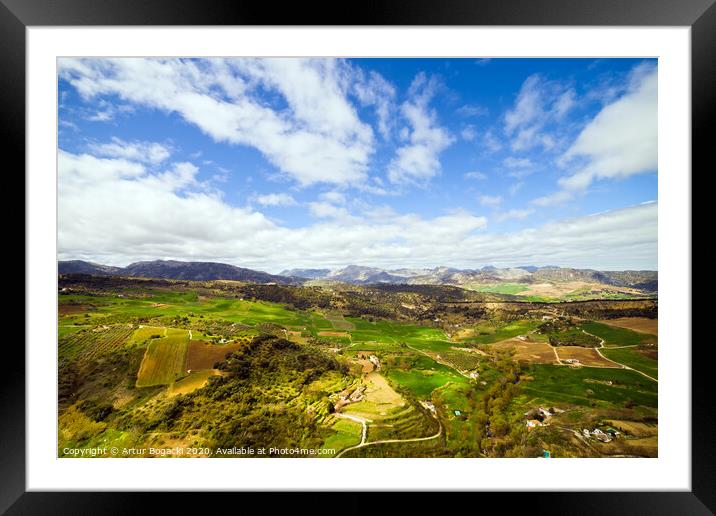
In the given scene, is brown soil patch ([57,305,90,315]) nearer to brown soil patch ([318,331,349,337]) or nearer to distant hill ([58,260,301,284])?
distant hill ([58,260,301,284])

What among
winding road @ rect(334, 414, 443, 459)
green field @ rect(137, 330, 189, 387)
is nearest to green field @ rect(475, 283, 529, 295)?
winding road @ rect(334, 414, 443, 459)

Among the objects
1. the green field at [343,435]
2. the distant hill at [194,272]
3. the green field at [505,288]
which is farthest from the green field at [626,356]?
the distant hill at [194,272]

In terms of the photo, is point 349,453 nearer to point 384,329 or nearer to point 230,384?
point 230,384

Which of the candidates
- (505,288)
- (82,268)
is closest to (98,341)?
(82,268)
